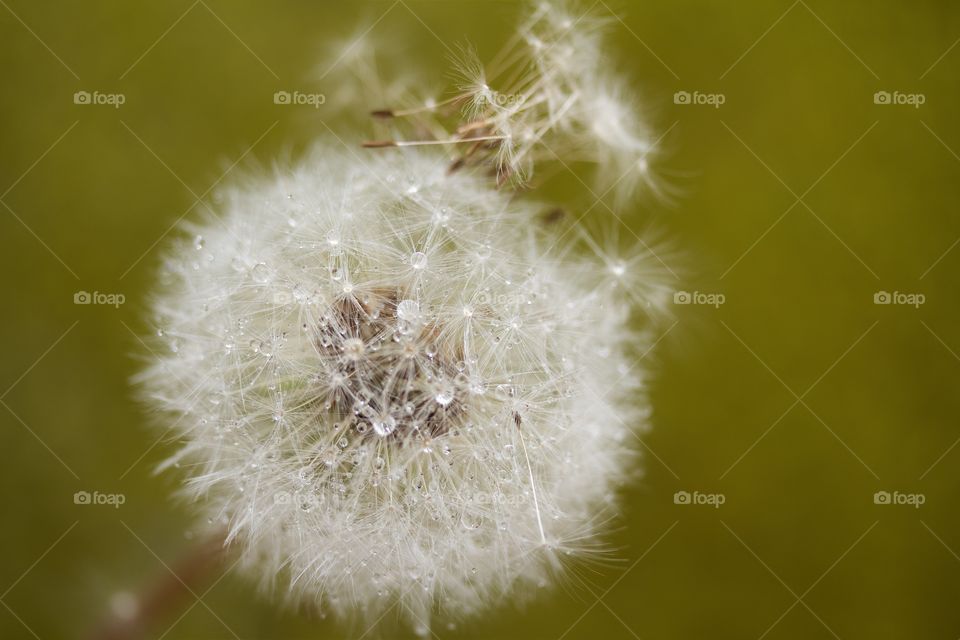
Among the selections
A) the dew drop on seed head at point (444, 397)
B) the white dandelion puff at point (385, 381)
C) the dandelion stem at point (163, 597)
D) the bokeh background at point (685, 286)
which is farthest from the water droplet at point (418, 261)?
the dandelion stem at point (163, 597)

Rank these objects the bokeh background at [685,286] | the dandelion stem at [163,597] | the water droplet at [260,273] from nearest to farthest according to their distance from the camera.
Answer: the water droplet at [260,273], the dandelion stem at [163,597], the bokeh background at [685,286]

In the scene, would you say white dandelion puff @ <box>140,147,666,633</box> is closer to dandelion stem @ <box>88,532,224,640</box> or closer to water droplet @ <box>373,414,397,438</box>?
water droplet @ <box>373,414,397,438</box>

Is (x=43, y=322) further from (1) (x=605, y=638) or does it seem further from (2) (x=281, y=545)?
(1) (x=605, y=638)

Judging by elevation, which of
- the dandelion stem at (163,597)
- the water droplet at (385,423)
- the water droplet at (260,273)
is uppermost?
the water droplet at (260,273)

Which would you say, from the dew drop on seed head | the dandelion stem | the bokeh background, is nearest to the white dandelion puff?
the dew drop on seed head

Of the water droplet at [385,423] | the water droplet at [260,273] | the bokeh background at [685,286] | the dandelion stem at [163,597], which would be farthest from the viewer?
the bokeh background at [685,286]

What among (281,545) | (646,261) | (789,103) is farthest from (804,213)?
(281,545)

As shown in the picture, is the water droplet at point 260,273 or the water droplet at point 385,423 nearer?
the water droplet at point 385,423

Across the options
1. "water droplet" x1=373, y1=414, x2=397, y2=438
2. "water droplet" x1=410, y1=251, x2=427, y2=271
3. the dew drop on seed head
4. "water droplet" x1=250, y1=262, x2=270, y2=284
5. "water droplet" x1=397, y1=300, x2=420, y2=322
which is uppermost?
"water droplet" x1=410, y1=251, x2=427, y2=271

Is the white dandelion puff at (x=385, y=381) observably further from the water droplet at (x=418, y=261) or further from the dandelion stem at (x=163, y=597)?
the dandelion stem at (x=163, y=597)
